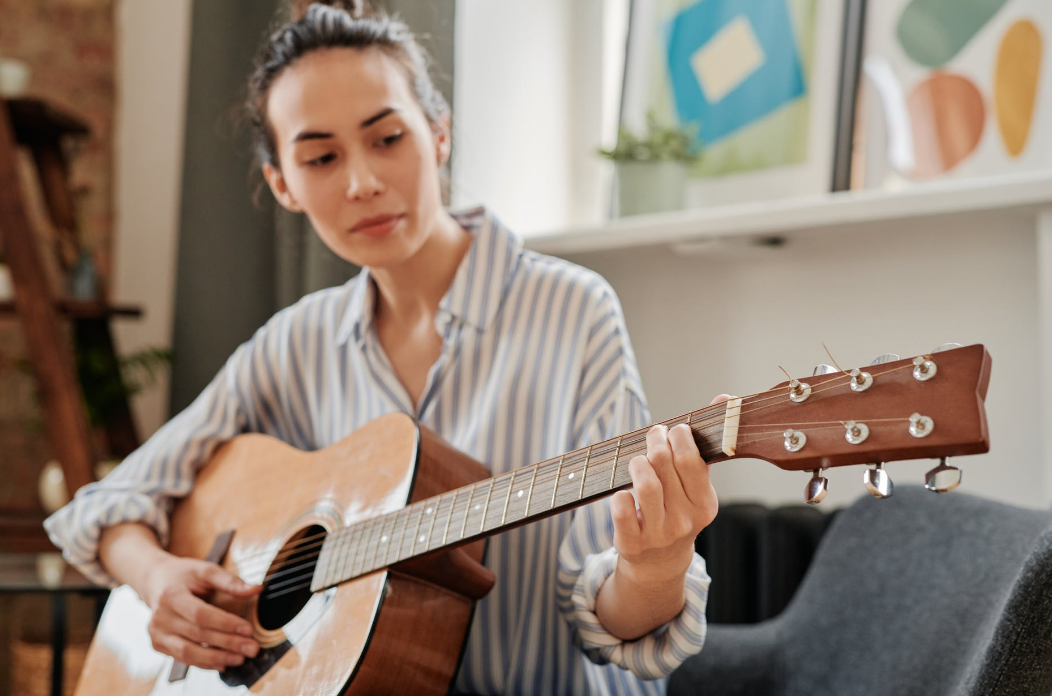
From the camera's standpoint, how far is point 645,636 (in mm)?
995

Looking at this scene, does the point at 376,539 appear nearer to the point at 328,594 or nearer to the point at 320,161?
the point at 328,594

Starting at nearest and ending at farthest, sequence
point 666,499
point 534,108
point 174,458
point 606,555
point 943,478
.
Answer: point 943,478 < point 666,499 < point 606,555 < point 174,458 < point 534,108

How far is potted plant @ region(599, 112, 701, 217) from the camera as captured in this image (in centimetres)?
180

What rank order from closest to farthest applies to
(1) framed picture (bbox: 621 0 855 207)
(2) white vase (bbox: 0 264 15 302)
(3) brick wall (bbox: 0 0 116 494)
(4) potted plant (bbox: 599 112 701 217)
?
(1) framed picture (bbox: 621 0 855 207) < (4) potted plant (bbox: 599 112 701 217) < (2) white vase (bbox: 0 264 15 302) < (3) brick wall (bbox: 0 0 116 494)

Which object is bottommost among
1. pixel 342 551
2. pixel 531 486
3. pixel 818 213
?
pixel 342 551

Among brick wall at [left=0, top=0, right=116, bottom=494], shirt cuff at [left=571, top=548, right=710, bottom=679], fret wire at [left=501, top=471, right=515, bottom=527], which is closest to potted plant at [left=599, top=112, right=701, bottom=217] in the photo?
shirt cuff at [left=571, top=548, right=710, bottom=679]

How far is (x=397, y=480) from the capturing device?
3.23ft

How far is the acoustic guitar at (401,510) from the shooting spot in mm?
627

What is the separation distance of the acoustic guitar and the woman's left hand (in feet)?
0.06

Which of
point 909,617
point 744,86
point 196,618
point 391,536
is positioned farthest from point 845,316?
point 196,618

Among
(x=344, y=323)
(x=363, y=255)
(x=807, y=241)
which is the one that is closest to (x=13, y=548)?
(x=344, y=323)

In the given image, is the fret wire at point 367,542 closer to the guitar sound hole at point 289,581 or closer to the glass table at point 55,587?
the guitar sound hole at point 289,581

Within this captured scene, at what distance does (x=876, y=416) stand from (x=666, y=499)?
19 centimetres

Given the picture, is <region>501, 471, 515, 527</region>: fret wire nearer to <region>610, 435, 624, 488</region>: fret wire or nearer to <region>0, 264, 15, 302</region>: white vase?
<region>610, 435, 624, 488</region>: fret wire
